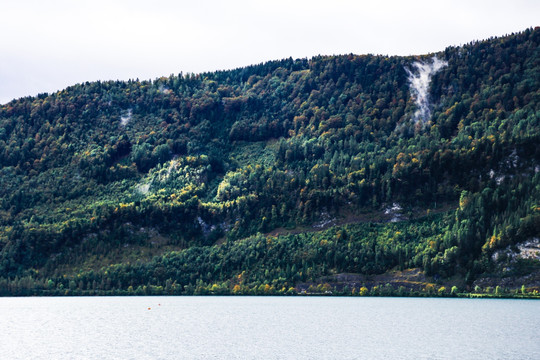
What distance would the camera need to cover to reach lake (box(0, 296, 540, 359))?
116m

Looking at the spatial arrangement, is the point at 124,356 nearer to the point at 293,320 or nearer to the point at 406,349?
the point at 406,349

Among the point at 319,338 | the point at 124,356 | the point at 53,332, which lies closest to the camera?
the point at 124,356

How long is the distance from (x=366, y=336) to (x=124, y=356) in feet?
157

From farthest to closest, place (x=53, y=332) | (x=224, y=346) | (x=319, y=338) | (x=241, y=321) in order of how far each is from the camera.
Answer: (x=241, y=321)
(x=53, y=332)
(x=319, y=338)
(x=224, y=346)

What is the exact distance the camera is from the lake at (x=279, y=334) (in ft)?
382

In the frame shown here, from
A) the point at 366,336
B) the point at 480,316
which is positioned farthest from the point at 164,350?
the point at 480,316

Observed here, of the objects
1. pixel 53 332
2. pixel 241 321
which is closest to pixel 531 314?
pixel 241 321

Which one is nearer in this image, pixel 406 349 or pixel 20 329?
pixel 406 349

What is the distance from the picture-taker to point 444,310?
191750mm

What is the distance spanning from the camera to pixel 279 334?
140500mm

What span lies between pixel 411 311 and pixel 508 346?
70396 millimetres

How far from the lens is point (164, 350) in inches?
4742

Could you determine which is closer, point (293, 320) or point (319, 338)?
point (319, 338)

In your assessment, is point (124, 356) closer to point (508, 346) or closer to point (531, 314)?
point (508, 346)
